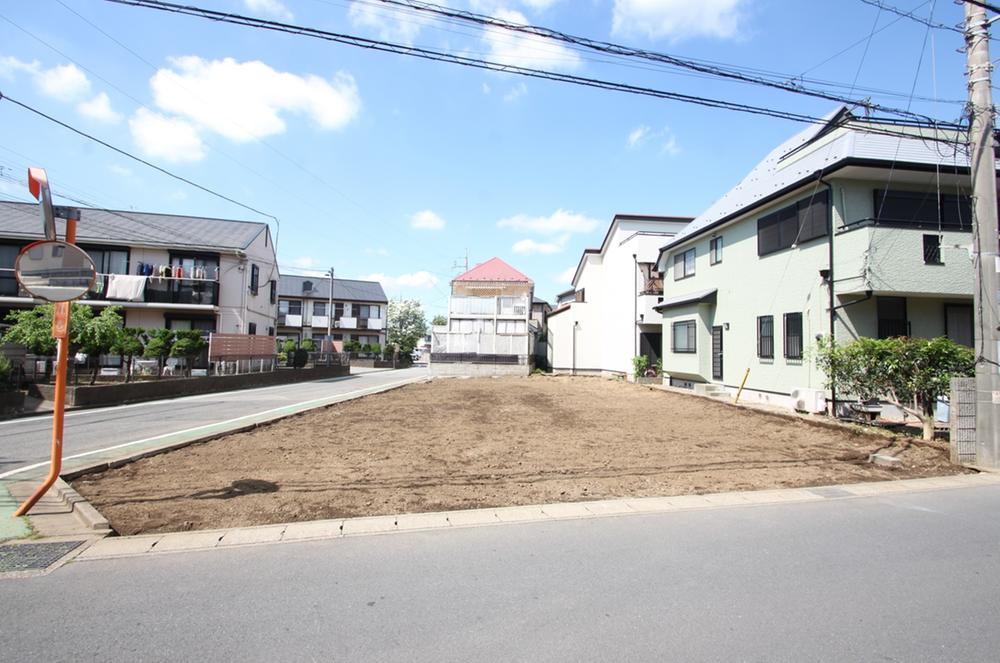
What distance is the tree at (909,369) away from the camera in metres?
9.03

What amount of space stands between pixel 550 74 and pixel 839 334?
9.21 meters

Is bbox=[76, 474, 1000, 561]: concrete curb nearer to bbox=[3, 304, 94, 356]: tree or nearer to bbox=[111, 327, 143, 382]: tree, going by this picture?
bbox=[3, 304, 94, 356]: tree

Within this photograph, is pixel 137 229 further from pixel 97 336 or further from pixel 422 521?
pixel 422 521

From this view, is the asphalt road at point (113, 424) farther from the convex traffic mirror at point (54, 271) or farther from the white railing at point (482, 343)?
the white railing at point (482, 343)

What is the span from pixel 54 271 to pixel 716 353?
17.4 metres


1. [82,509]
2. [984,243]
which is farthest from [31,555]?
[984,243]

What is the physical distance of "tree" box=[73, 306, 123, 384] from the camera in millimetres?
15477

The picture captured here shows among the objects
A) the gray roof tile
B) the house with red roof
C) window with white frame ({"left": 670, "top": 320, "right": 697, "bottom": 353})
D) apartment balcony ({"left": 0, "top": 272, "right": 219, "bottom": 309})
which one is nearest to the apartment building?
the gray roof tile

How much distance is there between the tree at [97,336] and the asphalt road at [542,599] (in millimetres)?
14792

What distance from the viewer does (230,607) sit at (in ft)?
11.1

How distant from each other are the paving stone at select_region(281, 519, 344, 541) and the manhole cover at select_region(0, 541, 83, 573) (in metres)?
1.69

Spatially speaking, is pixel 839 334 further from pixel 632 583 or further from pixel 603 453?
pixel 632 583

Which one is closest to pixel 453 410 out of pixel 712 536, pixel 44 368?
pixel 712 536

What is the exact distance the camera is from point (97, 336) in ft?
51.3
